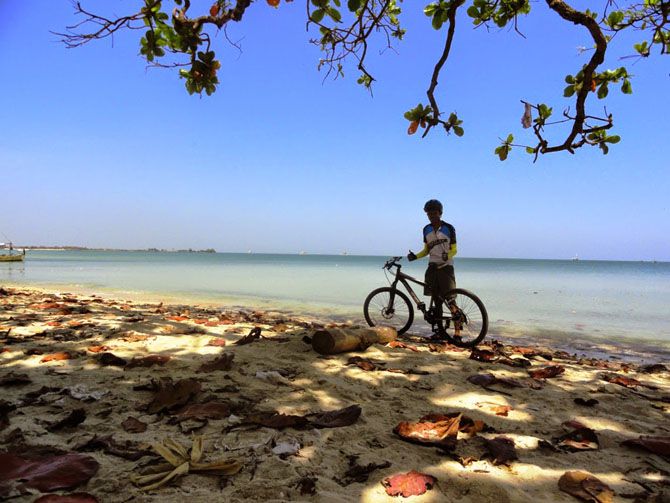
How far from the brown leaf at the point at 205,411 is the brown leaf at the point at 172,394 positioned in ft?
0.34

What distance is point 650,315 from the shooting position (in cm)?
1066

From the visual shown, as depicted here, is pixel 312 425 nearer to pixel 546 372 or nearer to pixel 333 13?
pixel 546 372

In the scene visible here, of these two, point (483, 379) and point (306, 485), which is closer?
point (306, 485)

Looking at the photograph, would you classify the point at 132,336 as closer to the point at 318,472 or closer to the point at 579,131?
the point at 318,472

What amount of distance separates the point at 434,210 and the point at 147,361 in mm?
4260

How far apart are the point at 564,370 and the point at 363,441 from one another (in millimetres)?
3091

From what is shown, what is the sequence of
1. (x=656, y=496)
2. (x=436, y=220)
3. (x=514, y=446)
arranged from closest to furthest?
(x=656, y=496) < (x=514, y=446) < (x=436, y=220)

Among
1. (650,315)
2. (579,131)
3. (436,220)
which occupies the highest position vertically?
(579,131)

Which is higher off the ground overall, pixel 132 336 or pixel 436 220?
pixel 436 220

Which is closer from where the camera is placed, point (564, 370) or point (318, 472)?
point (318, 472)

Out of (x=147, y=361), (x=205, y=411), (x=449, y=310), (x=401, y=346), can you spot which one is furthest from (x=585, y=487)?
(x=449, y=310)

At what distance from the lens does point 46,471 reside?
1.75 metres

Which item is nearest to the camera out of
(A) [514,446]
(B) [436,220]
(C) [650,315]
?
(A) [514,446]

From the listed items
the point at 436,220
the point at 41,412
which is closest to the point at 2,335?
the point at 41,412
